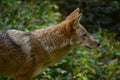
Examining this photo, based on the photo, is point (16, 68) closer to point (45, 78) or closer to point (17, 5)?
point (45, 78)

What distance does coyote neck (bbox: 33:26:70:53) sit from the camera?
727cm

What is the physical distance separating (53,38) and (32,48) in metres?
0.60

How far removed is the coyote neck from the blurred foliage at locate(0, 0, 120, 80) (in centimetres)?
100

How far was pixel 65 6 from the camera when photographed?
48.9ft

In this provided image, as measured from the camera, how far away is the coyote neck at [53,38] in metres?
7.27

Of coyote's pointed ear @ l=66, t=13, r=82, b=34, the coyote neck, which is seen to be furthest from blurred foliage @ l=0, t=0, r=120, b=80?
coyote's pointed ear @ l=66, t=13, r=82, b=34

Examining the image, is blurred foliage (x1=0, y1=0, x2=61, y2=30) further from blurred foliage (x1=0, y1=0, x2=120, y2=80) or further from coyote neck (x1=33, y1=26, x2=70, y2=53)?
coyote neck (x1=33, y1=26, x2=70, y2=53)

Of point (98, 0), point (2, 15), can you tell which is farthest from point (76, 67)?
point (98, 0)

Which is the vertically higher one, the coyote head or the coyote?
the coyote head

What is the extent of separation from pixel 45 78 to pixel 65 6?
7.15 m

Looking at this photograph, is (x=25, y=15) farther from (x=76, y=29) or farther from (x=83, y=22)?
(x=83, y=22)

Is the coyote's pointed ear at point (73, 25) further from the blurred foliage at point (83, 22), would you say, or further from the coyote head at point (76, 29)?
the blurred foliage at point (83, 22)

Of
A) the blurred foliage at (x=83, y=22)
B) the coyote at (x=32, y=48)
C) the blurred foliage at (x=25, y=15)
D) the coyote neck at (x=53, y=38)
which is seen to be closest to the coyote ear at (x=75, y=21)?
the coyote at (x=32, y=48)

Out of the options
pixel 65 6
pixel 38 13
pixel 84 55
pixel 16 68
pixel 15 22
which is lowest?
pixel 16 68
